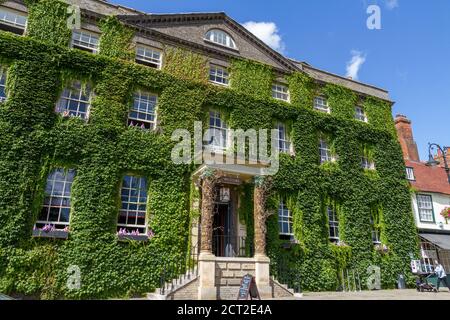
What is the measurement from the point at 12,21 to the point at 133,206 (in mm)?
9341

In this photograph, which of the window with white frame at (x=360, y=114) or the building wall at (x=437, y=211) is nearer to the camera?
the window with white frame at (x=360, y=114)

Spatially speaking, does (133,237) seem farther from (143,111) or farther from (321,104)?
(321,104)

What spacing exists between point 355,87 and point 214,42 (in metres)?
10.1

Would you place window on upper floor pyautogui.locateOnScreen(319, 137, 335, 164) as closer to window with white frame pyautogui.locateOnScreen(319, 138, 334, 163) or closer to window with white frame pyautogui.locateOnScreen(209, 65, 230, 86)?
window with white frame pyautogui.locateOnScreen(319, 138, 334, 163)

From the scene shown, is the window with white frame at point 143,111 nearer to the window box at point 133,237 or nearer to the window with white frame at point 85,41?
the window with white frame at point 85,41

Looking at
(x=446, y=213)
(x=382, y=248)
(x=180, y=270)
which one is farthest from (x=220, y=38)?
(x=446, y=213)

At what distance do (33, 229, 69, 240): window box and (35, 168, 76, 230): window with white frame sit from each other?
33 cm

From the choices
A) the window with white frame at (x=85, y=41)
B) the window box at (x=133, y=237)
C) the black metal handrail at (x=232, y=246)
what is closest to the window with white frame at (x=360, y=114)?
the black metal handrail at (x=232, y=246)

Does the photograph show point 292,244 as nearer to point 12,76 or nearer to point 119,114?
point 119,114

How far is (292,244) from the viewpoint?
16516mm

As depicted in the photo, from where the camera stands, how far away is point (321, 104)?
21266mm

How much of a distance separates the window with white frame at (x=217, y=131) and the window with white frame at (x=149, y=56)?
3.58 m

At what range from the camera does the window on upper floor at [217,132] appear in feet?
55.1

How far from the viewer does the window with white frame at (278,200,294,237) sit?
16906 mm
